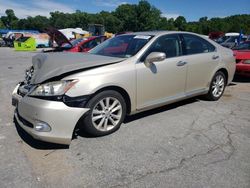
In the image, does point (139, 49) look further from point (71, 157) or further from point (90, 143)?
point (71, 157)

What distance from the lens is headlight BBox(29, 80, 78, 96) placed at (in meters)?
3.06

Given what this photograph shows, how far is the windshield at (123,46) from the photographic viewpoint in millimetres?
4080

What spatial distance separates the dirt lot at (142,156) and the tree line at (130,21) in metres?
76.6

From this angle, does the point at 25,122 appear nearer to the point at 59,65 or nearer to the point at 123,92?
the point at 59,65

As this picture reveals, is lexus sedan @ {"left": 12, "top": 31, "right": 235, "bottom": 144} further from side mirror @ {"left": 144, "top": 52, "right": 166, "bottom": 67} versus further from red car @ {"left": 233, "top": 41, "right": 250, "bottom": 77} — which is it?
red car @ {"left": 233, "top": 41, "right": 250, "bottom": 77}

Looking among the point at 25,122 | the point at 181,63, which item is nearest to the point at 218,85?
the point at 181,63

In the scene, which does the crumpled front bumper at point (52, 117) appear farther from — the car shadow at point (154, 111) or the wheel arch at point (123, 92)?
the car shadow at point (154, 111)

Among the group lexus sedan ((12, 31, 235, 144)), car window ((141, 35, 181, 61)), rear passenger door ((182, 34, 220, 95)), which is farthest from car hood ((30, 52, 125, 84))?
rear passenger door ((182, 34, 220, 95))

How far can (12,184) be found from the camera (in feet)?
8.34

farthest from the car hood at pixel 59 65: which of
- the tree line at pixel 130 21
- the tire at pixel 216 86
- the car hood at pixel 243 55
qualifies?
the tree line at pixel 130 21

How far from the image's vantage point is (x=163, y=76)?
13.5 ft

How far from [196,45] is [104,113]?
8.18 ft

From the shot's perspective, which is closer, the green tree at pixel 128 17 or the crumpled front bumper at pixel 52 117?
the crumpled front bumper at pixel 52 117

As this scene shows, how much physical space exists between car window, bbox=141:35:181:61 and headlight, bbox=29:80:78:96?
1476 mm
